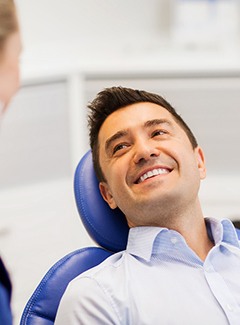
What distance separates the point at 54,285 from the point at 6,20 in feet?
2.51

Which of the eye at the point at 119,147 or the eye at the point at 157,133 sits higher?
the eye at the point at 157,133

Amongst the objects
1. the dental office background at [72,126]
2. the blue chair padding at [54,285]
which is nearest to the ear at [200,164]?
the blue chair padding at [54,285]

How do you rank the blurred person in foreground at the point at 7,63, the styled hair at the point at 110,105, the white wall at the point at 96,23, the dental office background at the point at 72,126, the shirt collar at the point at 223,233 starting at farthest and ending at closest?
the white wall at the point at 96,23
the dental office background at the point at 72,126
the styled hair at the point at 110,105
the shirt collar at the point at 223,233
the blurred person in foreground at the point at 7,63

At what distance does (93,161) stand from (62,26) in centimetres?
154

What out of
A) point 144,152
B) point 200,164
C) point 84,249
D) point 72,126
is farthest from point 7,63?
point 72,126

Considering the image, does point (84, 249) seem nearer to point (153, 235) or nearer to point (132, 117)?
point (153, 235)

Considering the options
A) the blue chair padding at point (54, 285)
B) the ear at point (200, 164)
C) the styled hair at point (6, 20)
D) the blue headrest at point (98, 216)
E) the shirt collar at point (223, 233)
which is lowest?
the blue chair padding at point (54, 285)

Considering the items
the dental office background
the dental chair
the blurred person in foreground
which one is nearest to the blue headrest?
the dental chair

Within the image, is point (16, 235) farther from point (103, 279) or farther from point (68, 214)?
point (103, 279)

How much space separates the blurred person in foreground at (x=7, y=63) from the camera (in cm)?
86

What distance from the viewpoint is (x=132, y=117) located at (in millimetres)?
1553

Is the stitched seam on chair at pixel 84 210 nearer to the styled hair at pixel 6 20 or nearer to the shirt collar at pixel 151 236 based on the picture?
→ the shirt collar at pixel 151 236

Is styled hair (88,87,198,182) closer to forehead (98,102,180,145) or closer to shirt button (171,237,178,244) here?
forehead (98,102,180,145)

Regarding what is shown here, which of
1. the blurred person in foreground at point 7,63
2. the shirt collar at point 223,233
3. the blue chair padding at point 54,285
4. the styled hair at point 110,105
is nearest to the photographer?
the blurred person in foreground at point 7,63
